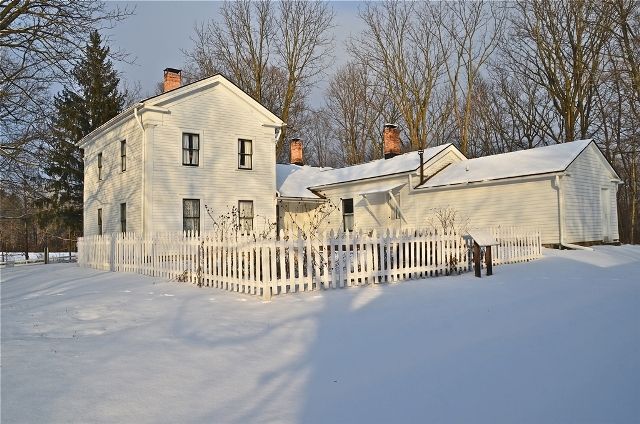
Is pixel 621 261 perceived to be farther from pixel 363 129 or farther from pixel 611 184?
pixel 363 129

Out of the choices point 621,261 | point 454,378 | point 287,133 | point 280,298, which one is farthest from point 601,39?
point 454,378

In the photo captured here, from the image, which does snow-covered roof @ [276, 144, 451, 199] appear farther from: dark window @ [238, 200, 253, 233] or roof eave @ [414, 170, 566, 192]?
dark window @ [238, 200, 253, 233]

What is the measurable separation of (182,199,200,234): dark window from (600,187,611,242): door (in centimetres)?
1724

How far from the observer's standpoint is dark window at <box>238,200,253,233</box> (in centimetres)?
1973

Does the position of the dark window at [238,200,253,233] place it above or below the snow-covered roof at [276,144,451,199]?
below

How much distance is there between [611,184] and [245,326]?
2139 cm

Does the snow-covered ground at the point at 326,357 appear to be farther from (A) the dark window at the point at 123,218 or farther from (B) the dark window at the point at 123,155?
(B) the dark window at the point at 123,155

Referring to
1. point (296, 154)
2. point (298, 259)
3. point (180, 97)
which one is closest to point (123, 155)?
point (180, 97)

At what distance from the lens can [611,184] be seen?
21719 millimetres

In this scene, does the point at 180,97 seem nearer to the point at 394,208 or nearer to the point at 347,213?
the point at 347,213

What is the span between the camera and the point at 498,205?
1950 centimetres

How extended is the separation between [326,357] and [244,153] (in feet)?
51.9

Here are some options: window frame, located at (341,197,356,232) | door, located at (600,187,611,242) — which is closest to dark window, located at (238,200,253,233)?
window frame, located at (341,197,356,232)

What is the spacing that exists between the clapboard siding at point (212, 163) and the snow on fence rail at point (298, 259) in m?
4.24
